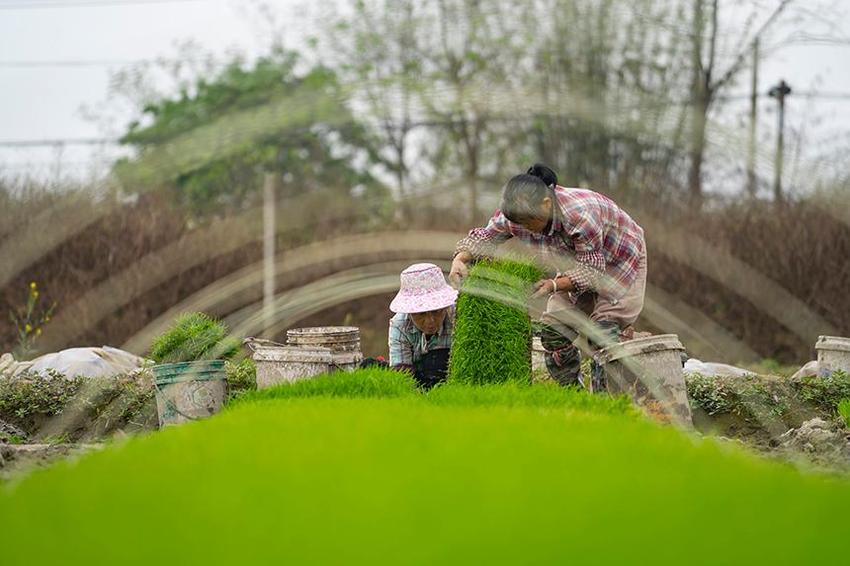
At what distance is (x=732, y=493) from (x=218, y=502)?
1144 millimetres

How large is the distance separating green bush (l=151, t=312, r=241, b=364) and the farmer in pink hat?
3.06 ft

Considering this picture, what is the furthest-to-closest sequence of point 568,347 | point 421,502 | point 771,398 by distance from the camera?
1. point 771,398
2. point 568,347
3. point 421,502

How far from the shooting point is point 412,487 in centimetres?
241

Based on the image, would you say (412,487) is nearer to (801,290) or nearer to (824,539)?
(824,539)

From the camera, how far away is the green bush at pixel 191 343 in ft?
19.0

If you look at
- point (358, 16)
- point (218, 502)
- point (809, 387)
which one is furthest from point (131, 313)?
point (218, 502)

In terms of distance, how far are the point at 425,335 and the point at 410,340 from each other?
91 millimetres

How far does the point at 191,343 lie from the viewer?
19.0ft

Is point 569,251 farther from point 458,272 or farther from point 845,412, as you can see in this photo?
point 845,412

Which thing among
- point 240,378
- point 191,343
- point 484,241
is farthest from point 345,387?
point 240,378

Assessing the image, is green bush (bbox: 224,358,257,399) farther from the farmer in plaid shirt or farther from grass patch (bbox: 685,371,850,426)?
grass patch (bbox: 685,371,850,426)

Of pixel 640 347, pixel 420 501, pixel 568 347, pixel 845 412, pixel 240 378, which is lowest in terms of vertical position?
pixel 240 378

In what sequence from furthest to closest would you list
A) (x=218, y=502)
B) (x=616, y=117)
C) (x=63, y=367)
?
(x=63, y=367) < (x=616, y=117) < (x=218, y=502)

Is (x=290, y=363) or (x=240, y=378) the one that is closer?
(x=290, y=363)
